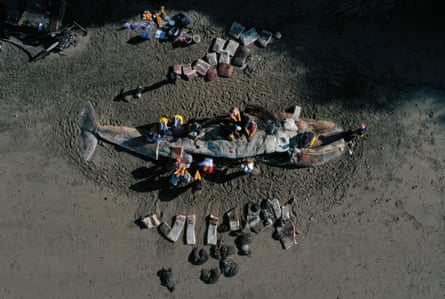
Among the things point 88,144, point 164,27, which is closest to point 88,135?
point 88,144

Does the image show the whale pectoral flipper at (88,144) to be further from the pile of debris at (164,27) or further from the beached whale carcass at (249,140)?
the pile of debris at (164,27)

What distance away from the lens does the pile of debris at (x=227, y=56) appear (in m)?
12.1

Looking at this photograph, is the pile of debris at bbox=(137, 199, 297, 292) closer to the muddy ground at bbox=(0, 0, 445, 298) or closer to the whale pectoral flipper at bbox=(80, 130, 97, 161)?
the muddy ground at bbox=(0, 0, 445, 298)

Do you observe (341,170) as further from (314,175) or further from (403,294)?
(403,294)

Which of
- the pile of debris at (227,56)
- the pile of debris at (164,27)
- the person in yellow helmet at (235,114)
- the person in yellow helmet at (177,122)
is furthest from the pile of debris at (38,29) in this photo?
the person in yellow helmet at (235,114)

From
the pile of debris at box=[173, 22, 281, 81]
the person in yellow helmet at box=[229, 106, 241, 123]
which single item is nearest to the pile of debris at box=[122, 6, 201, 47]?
the pile of debris at box=[173, 22, 281, 81]

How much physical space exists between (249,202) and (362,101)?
202 inches

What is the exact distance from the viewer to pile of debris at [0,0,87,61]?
472 inches

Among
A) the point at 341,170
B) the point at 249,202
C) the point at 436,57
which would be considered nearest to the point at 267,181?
the point at 249,202

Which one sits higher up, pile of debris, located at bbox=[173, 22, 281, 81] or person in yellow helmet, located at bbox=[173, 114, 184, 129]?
pile of debris, located at bbox=[173, 22, 281, 81]

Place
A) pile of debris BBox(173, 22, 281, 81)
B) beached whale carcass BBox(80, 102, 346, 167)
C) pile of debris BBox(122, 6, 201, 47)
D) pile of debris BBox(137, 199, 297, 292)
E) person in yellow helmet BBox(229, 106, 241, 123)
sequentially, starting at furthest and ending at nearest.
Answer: pile of debris BBox(122, 6, 201, 47) < pile of debris BBox(173, 22, 281, 81) < pile of debris BBox(137, 199, 297, 292) < beached whale carcass BBox(80, 102, 346, 167) < person in yellow helmet BBox(229, 106, 241, 123)

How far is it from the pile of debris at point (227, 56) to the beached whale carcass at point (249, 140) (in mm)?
1581

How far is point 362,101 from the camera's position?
1210cm

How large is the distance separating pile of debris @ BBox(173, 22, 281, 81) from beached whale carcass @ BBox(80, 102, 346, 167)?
1581 millimetres
